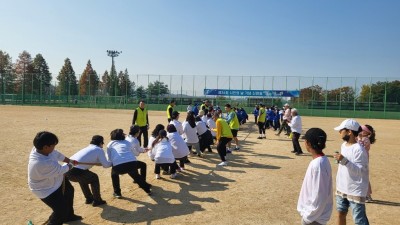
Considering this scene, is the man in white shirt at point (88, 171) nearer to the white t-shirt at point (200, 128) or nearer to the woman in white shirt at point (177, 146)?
the woman in white shirt at point (177, 146)

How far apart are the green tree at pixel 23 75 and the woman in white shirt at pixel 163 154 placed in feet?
171

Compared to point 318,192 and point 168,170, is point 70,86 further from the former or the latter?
point 318,192

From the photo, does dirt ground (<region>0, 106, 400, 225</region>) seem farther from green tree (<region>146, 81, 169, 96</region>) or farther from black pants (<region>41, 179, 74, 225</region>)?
green tree (<region>146, 81, 169, 96</region>)

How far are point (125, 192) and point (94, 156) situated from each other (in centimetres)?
123

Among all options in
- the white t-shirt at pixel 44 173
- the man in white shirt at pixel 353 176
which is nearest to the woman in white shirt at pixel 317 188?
the man in white shirt at pixel 353 176

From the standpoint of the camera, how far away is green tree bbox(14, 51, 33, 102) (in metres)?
55.3

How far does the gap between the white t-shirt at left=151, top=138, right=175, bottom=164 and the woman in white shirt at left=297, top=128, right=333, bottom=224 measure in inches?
187

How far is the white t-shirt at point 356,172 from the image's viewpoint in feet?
12.8

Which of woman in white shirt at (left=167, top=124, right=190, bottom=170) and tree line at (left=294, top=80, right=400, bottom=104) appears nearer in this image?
woman in white shirt at (left=167, top=124, right=190, bottom=170)

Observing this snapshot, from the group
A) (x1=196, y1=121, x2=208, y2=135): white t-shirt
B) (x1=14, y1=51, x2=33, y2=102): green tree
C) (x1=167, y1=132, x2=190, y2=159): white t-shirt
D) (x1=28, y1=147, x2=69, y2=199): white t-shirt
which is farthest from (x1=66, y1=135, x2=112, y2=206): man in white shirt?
(x1=14, y1=51, x2=33, y2=102): green tree

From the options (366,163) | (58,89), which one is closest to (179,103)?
(58,89)

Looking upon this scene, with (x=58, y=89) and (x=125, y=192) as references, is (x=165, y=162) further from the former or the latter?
(x=58, y=89)

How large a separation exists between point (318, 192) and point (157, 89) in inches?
1957

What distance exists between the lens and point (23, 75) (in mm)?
54906
